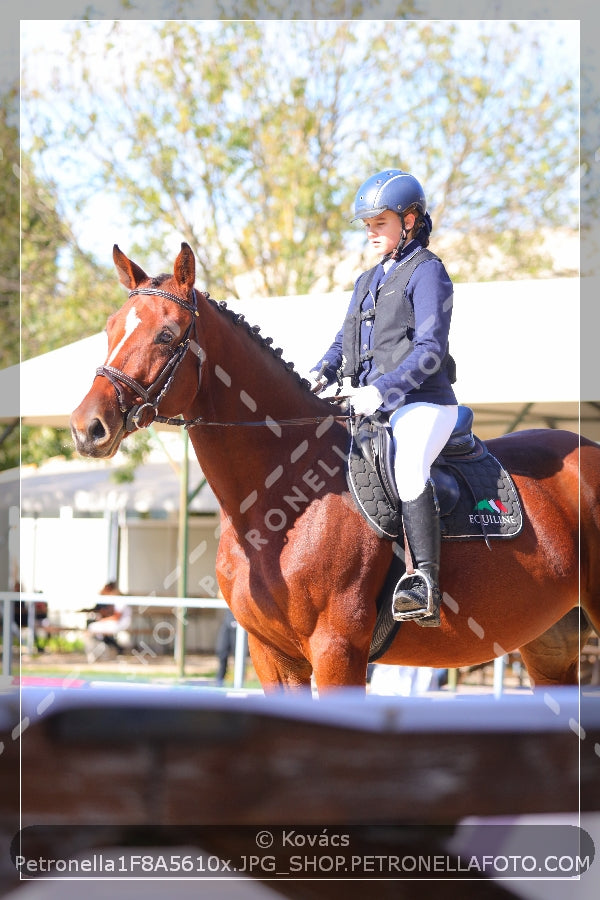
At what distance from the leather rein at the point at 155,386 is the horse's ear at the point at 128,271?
0.23 ft

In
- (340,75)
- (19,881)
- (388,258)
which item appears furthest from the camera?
(340,75)

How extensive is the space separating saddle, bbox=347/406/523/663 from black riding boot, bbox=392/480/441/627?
3.7 inches

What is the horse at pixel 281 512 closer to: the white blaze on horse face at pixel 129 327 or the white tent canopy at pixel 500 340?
the white blaze on horse face at pixel 129 327

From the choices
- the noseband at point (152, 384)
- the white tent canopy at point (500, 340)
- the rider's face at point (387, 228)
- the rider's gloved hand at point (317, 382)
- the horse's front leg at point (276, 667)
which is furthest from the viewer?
the white tent canopy at point (500, 340)

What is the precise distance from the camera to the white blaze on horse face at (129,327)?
3.36 meters

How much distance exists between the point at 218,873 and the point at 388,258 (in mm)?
2908

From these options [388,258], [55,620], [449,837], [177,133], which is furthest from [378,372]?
[55,620]

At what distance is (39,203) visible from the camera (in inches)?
668

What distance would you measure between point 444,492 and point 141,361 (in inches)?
51.5

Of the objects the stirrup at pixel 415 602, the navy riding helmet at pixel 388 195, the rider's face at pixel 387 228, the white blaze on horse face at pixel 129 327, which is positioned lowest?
the stirrup at pixel 415 602

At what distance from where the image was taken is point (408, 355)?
3.64 m

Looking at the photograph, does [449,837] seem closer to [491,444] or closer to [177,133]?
[491,444]

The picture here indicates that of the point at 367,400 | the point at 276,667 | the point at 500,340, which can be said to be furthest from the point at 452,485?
the point at 500,340

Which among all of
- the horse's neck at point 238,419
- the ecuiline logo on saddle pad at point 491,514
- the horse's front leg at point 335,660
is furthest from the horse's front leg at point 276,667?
the ecuiline logo on saddle pad at point 491,514
